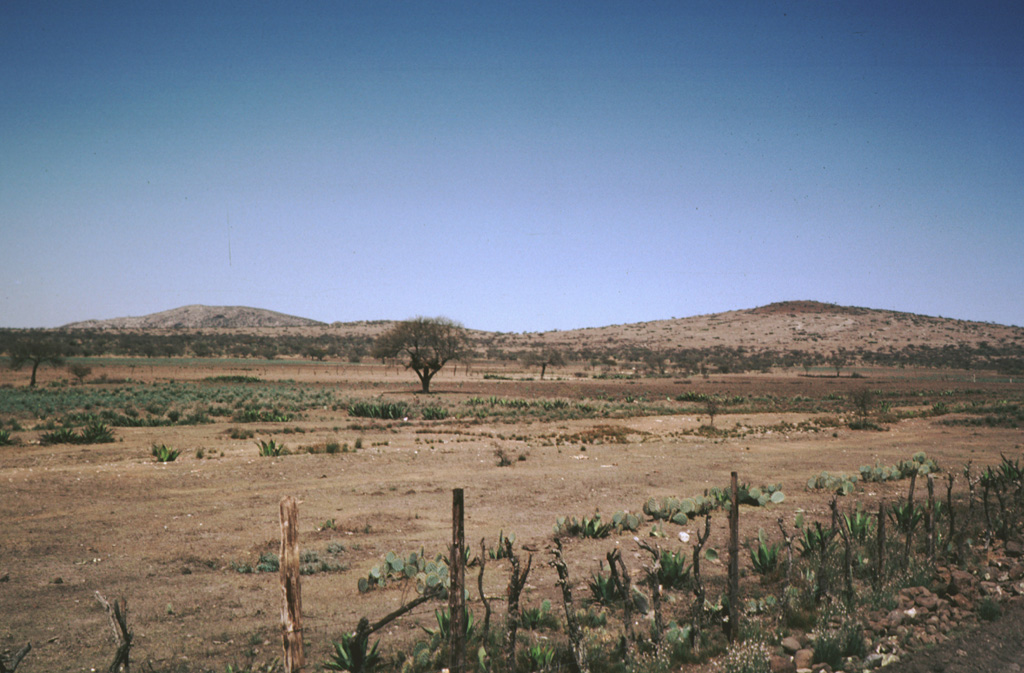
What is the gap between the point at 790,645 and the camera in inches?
254

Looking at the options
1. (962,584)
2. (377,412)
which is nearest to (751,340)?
(377,412)

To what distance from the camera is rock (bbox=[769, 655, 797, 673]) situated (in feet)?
20.2

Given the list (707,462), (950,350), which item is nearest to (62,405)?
(707,462)

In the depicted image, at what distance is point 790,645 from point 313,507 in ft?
34.8

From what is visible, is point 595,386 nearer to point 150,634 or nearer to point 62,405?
point 62,405

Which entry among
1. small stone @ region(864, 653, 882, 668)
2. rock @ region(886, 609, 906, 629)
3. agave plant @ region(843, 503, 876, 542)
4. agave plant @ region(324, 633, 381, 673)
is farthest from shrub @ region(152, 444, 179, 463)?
rock @ region(886, 609, 906, 629)

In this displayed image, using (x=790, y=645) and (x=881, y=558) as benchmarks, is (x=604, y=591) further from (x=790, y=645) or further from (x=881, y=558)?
(x=881, y=558)

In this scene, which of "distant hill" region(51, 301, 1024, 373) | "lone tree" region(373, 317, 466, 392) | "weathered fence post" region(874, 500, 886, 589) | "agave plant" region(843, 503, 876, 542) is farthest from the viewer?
"distant hill" region(51, 301, 1024, 373)

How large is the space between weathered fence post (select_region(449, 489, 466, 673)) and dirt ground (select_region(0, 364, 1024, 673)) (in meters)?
2.27

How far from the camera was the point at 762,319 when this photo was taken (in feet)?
468

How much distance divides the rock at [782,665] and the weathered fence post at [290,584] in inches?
197

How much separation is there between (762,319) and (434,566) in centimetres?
14910

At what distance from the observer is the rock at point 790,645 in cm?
644

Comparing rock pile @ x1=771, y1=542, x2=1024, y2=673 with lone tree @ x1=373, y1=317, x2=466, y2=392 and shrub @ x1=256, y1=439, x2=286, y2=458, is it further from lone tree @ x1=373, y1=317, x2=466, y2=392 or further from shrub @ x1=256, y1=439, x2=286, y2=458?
lone tree @ x1=373, y1=317, x2=466, y2=392
